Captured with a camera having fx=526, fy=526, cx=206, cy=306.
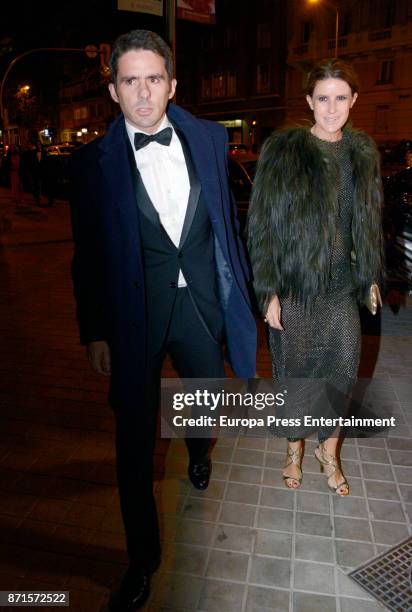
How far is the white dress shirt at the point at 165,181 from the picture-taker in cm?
231

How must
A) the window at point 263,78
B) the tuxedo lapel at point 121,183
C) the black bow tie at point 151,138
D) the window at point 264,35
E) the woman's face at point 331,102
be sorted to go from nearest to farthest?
1. the tuxedo lapel at point 121,183
2. the black bow tie at point 151,138
3. the woman's face at point 331,102
4. the window at point 264,35
5. the window at point 263,78

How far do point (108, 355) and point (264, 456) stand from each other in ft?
5.24

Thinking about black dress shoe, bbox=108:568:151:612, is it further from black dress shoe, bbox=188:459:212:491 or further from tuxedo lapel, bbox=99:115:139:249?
tuxedo lapel, bbox=99:115:139:249

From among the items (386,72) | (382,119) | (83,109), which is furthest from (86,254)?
(83,109)

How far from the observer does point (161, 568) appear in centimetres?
255

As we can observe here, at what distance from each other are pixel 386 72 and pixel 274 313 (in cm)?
3238

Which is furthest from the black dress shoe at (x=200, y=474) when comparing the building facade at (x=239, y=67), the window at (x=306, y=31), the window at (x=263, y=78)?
the window at (x=263, y=78)

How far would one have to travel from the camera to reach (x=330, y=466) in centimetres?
318

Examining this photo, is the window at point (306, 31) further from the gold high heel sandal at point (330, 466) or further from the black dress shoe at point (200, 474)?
the black dress shoe at point (200, 474)

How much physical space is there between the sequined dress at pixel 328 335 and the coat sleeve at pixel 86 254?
110 centimetres

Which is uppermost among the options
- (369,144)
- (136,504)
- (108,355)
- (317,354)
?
(369,144)

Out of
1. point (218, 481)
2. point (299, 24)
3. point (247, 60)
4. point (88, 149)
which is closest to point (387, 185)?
point (218, 481)

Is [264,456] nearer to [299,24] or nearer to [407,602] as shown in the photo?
[407,602]

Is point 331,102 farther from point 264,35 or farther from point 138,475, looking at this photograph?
point 264,35
